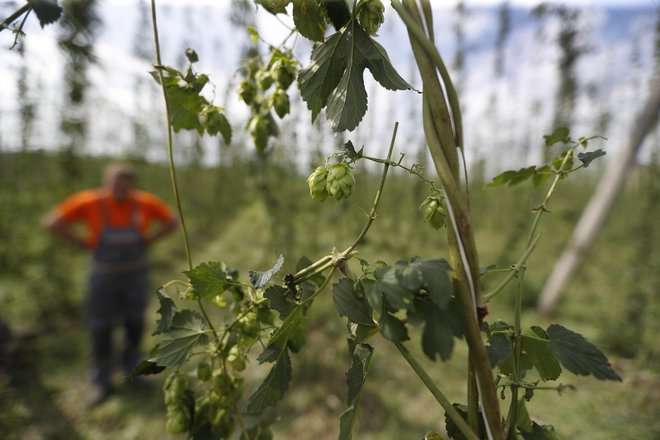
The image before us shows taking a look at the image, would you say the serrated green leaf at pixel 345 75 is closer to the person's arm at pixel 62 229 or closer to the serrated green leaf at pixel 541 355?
the serrated green leaf at pixel 541 355

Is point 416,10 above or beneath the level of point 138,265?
above

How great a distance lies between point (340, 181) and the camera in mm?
540

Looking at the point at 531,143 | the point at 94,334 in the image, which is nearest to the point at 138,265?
the point at 94,334

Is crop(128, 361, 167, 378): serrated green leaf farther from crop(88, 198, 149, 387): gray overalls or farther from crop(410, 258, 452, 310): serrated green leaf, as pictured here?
crop(88, 198, 149, 387): gray overalls

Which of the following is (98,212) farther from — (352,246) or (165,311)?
(352,246)

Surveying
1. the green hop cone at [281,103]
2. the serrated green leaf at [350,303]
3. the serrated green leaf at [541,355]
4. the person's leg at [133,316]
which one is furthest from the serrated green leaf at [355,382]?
the person's leg at [133,316]

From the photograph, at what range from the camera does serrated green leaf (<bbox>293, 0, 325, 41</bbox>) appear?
0.56 meters

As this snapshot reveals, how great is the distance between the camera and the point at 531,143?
8.05 m

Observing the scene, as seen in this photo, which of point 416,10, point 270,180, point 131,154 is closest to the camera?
point 416,10

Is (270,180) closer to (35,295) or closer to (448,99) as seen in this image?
(448,99)

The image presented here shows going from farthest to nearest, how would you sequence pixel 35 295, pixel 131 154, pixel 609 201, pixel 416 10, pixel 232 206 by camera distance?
1. pixel 232 206
2. pixel 131 154
3. pixel 609 201
4. pixel 35 295
5. pixel 416 10

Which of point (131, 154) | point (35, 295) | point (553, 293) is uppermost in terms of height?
point (131, 154)

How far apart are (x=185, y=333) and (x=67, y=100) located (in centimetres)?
509

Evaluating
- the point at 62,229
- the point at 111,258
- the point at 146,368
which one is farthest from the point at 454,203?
the point at 62,229
